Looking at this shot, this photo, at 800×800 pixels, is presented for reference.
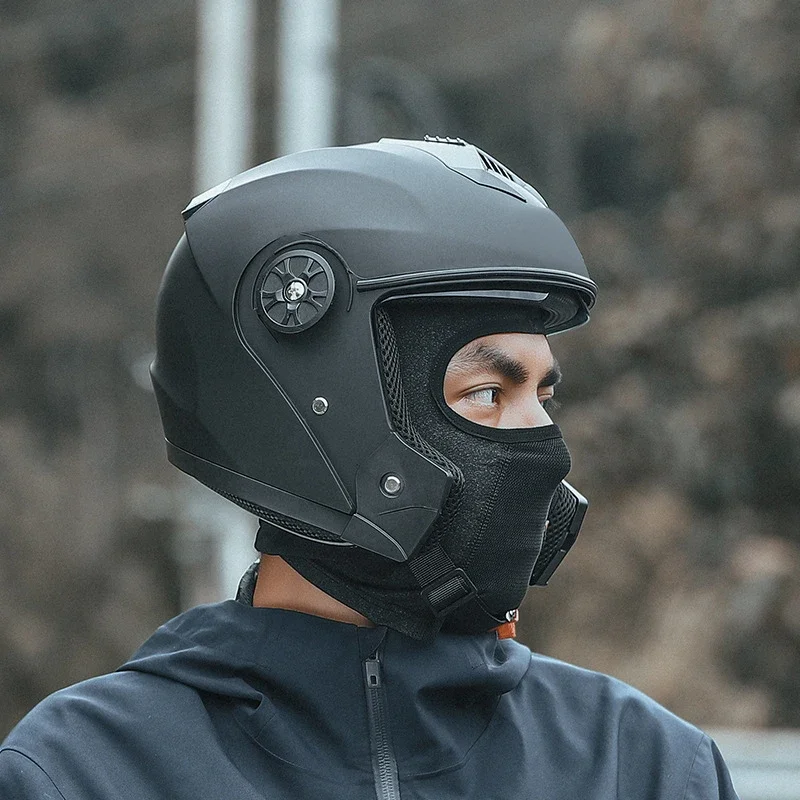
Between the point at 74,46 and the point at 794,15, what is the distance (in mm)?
14256

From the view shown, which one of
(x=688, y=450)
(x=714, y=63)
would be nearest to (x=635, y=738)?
(x=688, y=450)

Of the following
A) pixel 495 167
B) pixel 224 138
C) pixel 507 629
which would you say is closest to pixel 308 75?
pixel 224 138

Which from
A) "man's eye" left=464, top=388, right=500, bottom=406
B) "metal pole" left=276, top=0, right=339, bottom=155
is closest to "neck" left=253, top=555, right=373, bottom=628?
"man's eye" left=464, top=388, right=500, bottom=406

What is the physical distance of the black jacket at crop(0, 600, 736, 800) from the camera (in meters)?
2.11

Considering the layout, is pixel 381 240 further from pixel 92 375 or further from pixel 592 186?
pixel 92 375

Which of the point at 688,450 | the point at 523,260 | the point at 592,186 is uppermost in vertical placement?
the point at 592,186

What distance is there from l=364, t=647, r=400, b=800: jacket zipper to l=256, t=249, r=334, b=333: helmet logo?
48 centimetres

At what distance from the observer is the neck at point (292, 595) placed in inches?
91.4

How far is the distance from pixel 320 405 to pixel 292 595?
0.90 feet

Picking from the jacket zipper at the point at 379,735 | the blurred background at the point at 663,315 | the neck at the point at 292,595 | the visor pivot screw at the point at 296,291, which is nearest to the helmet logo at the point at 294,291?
the visor pivot screw at the point at 296,291

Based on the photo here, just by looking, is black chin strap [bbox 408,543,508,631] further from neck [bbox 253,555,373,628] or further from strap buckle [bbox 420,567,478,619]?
neck [bbox 253,555,373,628]

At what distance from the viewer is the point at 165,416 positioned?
2.57 m

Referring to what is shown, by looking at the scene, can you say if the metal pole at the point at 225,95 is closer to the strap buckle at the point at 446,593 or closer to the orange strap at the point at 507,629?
the orange strap at the point at 507,629

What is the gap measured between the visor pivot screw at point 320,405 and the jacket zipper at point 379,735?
35 centimetres
